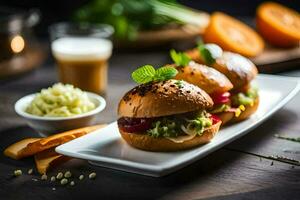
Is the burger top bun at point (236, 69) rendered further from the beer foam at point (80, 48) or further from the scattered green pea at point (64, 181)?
the scattered green pea at point (64, 181)

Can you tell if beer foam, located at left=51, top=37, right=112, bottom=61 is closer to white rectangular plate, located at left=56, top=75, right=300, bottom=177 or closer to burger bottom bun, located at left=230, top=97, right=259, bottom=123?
white rectangular plate, located at left=56, top=75, right=300, bottom=177

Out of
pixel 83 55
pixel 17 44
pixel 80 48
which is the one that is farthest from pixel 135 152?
pixel 17 44

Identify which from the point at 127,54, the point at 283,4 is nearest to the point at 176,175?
the point at 127,54

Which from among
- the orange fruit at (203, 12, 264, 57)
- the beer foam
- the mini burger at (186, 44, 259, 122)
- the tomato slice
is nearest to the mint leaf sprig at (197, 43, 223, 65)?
the mini burger at (186, 44, 259, 122)

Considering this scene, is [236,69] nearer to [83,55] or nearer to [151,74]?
[151,74]

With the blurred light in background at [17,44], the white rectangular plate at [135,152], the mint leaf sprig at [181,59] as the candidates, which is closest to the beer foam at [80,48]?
the blurred light in background at [17,44]

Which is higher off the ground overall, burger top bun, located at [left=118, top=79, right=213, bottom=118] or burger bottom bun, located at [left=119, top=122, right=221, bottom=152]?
burger top bun, located at [left=118, top=79, right=213, bottom=118]

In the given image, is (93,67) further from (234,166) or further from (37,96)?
(234,166)
